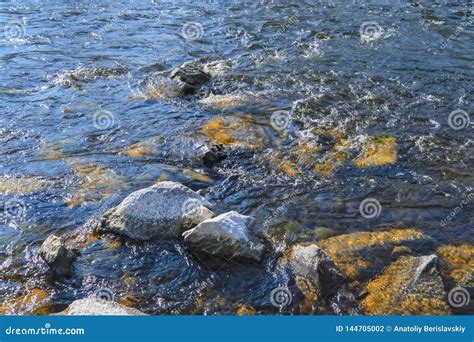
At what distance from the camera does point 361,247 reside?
6855mm

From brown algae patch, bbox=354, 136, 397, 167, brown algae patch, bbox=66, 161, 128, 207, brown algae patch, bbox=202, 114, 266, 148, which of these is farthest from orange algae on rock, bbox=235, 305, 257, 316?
brown algae patch, bbox=202, 114, 266, 148

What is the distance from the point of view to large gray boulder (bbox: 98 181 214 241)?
6.95 metres

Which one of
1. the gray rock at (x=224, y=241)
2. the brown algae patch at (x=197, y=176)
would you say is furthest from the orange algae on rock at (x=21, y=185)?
the gray rock at (x=224, y=241)

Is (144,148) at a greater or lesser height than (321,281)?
lesser

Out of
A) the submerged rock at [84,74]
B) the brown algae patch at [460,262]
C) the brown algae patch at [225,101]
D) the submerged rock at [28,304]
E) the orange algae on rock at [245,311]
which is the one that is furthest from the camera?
the submerged rock at [84,74]

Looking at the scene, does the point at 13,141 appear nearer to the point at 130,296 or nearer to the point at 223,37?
the point at 130,296

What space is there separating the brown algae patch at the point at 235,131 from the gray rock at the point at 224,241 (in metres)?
3.07

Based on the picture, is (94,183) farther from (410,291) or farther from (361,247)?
(410,291)

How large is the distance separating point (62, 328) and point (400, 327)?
139 inches

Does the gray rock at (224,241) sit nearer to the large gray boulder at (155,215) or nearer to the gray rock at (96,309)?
the large gray boulder at (155,215)

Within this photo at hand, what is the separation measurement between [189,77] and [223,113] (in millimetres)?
2014

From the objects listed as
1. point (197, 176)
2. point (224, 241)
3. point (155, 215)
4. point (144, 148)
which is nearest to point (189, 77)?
point (144, 148)

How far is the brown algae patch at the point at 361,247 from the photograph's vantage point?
6.54 m

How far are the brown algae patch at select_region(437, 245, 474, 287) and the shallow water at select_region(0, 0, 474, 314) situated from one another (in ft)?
0.69
